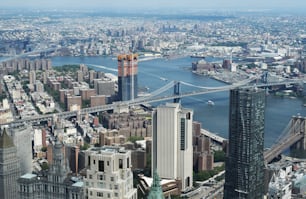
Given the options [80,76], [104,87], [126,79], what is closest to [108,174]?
[126,79]

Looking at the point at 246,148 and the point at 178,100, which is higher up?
the point at 246,148

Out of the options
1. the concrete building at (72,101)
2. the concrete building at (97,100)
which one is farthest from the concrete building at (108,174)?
the concrete building at (97,100)

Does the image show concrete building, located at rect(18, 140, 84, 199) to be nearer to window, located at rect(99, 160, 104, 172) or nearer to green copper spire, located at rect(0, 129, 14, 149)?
window, located at rect(99, 160, 104, 172)

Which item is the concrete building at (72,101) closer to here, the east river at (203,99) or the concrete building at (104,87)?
the concrete building at (104,87)

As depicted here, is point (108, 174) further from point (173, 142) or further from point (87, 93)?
point (87, 93)

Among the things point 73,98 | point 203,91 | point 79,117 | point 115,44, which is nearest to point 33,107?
point 73,98

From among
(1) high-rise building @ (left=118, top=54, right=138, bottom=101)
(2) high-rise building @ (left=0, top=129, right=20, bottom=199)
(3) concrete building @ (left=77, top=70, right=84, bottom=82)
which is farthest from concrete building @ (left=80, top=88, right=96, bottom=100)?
(2) high-rise building @ (left=0, top=129, right=20, bottom=199)

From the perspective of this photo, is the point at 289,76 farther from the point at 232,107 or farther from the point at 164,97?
the point at 232,107
